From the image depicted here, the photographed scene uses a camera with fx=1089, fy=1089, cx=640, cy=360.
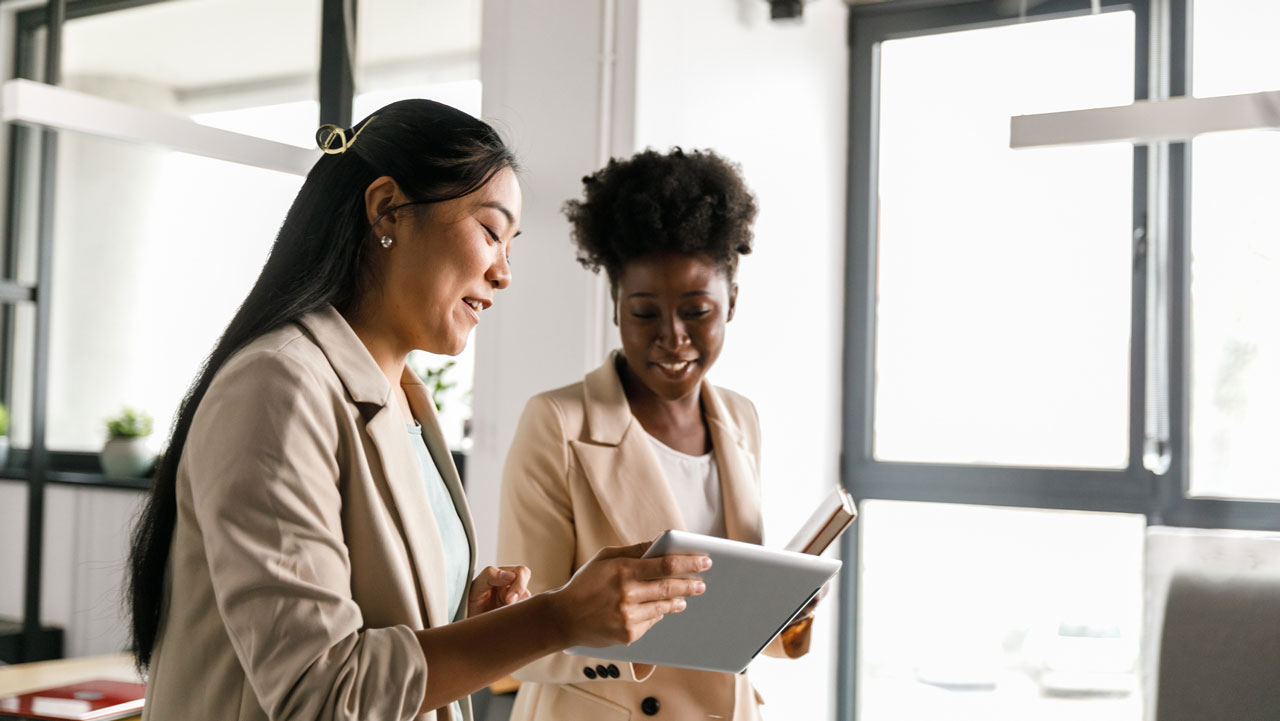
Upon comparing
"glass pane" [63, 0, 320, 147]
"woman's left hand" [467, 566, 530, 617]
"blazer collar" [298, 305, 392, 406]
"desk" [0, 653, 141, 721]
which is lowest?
"desk" [0, 653, 141, 721]

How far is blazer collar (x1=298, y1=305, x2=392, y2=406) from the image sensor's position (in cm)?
113

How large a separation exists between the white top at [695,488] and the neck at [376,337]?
31.6 inches

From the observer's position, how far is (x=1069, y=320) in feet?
11.3

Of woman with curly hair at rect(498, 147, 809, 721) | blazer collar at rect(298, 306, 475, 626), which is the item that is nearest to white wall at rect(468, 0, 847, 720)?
woman with curly hair at rect(498, 147, 809, 721)

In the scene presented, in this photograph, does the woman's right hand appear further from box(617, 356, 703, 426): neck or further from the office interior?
the office interior

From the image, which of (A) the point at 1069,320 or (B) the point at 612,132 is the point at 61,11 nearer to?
(B) the point at 612,132

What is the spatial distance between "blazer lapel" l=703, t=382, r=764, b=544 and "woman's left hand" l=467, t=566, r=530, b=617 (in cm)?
61

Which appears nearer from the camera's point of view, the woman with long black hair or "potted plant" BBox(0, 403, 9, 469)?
the woman with long black hair

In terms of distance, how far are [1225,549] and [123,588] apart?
2739 mm

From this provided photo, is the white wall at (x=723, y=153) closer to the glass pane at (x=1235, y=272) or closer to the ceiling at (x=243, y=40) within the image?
the glass pane at (x=1235, y=272)

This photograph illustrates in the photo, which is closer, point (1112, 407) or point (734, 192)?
point (734, 192)

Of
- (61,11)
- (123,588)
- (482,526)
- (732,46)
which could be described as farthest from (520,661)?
(61,11)

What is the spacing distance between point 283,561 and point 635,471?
99 centimetres

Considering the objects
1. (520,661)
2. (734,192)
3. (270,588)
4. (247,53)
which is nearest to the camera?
(270,588)
